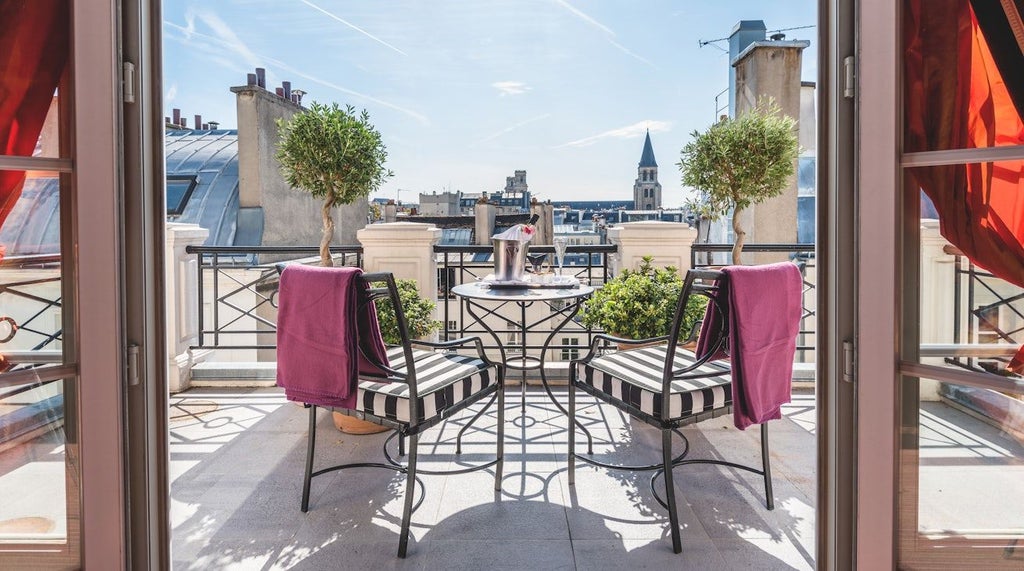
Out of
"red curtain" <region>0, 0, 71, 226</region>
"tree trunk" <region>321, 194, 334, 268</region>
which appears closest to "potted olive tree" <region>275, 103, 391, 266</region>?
"tree trunk" <region>321, 194, 334, 268</region>

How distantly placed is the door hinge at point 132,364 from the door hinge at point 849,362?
61.4 inches

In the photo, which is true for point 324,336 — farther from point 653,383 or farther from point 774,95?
point 774,95

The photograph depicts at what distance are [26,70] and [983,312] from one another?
194cm

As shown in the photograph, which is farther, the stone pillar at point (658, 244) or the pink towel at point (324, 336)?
the stone pillar at point (658, 244)

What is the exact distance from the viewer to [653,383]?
193 cm

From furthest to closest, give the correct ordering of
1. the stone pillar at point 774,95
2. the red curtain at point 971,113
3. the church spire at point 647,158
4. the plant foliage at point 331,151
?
the church spire at point 647,158 → the stone pillar at point 774,95 → the plant foliage at point 331,151 → the red curtain at point 971,113

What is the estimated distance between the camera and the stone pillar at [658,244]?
363 cm

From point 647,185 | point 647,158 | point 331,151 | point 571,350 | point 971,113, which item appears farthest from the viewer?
point 647,185

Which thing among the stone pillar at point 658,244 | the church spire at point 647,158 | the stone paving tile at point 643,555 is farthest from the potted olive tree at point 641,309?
the church spire at point 647,158

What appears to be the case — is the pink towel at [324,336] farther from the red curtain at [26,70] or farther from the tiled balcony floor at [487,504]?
the red curtain at [26,70]

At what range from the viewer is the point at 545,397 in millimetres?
3443

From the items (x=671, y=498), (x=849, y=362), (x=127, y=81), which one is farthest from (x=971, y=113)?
(x=127, y=81)

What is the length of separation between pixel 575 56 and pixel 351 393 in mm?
5999

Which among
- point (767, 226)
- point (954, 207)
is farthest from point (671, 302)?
point (767, 226)
